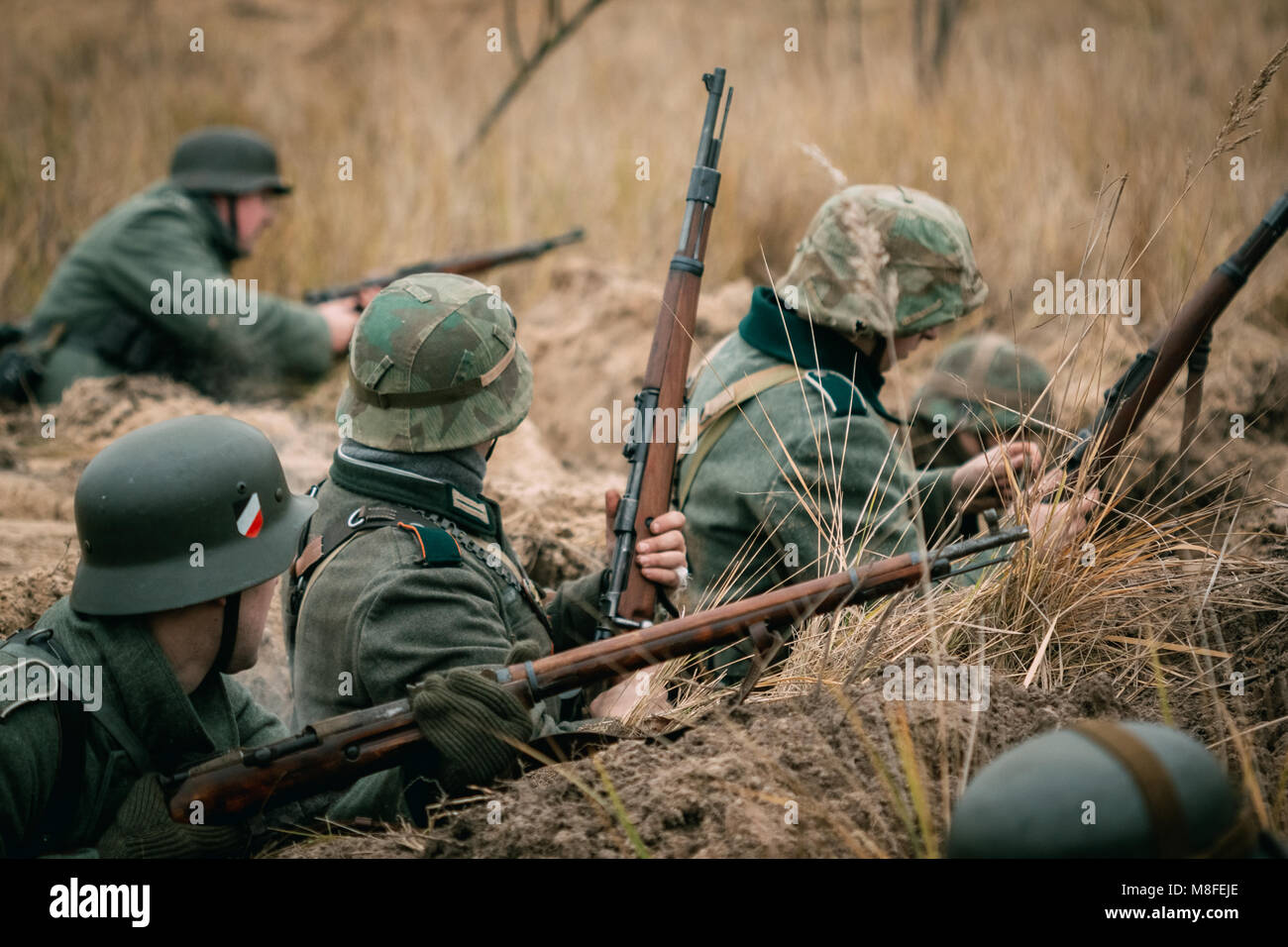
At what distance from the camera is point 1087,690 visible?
2602mm

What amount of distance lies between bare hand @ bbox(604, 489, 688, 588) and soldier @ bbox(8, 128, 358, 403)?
4727mm

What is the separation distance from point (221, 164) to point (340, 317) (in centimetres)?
128

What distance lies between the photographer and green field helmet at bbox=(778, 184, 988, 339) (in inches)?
131

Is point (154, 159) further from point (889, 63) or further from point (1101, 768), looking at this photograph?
point (1101, 768)

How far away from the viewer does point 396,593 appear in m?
2.45

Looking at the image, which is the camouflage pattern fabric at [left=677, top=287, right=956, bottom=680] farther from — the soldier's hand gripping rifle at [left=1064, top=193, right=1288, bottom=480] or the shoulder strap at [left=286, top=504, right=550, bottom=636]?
→ the shoulder strap at [left=286, top=504, right=550, bottom=636]

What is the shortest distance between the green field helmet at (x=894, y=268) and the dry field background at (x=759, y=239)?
24cm

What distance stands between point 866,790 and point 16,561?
348 centimetres

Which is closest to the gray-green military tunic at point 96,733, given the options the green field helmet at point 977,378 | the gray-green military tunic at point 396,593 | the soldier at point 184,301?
the gray-green military tunic at point 396,593

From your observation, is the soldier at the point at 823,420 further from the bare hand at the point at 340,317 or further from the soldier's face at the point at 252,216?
the soldier's face at the point at 252,216

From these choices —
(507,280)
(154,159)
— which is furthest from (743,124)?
(154,159)

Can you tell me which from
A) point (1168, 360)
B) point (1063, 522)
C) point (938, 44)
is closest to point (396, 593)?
point (1063, 522)

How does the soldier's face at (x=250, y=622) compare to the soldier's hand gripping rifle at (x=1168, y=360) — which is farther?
the soldier's hand gripping rifle at (x=1168, y=360)

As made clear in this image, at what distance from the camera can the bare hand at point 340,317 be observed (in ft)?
24.0
